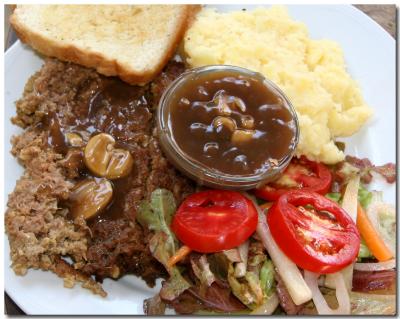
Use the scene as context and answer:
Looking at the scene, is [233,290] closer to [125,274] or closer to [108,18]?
[125,274]

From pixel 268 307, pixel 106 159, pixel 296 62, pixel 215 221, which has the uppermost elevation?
pixel 296 62

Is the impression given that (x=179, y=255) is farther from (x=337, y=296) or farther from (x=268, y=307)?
(x=337, y=296)

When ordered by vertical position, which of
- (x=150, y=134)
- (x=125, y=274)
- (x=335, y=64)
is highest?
(x=335, y=64)

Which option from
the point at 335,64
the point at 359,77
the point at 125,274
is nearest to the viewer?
the point at 125,274

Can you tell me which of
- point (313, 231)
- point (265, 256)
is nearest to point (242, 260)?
point (265, 256)

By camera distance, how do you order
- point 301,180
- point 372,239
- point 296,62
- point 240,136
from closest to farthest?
point 240,136 → point 372,239 → point 301,180 → point 296,62

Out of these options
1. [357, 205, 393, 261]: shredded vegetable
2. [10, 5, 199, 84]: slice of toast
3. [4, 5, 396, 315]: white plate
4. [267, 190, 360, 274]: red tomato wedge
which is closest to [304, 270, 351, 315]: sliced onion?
[267, 190, 360, 274]: red tomato wedge

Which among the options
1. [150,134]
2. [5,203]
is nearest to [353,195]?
[150,134]

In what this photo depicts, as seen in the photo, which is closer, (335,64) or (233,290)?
(233,290)
